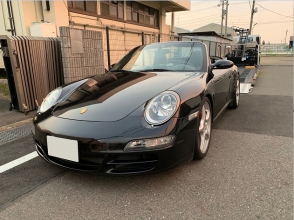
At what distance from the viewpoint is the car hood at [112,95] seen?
1996 mm

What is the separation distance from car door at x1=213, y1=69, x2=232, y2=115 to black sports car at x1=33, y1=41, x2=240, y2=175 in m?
0.23

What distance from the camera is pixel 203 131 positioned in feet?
8.35

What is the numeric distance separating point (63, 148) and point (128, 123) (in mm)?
567

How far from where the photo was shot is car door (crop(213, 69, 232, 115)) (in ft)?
9.71

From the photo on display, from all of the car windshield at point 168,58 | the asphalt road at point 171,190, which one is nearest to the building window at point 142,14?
the car windshield at point 168,58

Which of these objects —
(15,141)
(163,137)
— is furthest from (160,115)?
(15,141)

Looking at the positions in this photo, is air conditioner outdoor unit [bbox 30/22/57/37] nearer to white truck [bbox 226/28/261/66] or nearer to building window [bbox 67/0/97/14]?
building window [bbox 67/0/97/14]

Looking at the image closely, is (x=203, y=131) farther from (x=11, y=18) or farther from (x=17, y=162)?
(x=11, y=18)

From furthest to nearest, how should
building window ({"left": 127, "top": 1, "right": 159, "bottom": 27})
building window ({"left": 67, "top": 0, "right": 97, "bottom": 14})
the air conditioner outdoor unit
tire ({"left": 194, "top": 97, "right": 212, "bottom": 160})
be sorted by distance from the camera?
building window ({"left": 127, "top": 1, "right": 159, "bottom": 27})
building window ({"left": 67, "top": 0, "right": 97, "bottom": 14})
the air conditioner outdoor unit
tire ({"left": 194, "top": 97, "right": 212, "bottom": 160})

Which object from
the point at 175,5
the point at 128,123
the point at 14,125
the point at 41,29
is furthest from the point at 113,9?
the point at 128,123

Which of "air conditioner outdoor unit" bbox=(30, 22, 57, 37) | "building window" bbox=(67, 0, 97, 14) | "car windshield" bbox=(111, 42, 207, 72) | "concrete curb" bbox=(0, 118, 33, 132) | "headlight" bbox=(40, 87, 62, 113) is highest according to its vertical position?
"building window" bbox=(67, 0, 97, 14)

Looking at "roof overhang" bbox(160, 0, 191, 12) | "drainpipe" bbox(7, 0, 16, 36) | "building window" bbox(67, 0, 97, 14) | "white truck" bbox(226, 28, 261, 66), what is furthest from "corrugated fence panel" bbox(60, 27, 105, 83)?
"white truck" bbox(226, 28, 261, 66)

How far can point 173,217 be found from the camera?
164 centimetres

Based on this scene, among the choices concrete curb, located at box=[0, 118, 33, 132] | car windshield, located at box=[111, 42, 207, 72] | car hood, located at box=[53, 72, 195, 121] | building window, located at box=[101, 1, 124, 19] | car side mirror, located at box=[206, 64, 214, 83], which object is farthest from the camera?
building window, located at box=[101, 1, 124, 19]
